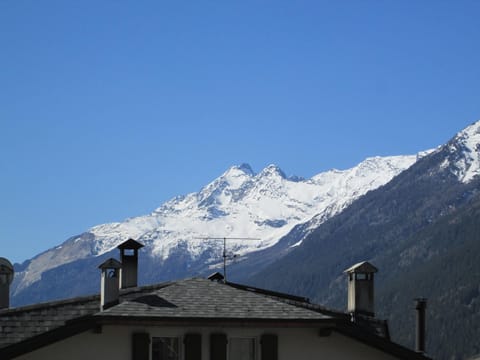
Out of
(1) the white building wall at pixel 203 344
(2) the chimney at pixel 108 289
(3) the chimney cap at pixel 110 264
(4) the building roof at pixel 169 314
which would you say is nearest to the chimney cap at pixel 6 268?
(4) the building roof at pixel 169 314

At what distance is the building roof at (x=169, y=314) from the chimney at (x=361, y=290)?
20.3 ft

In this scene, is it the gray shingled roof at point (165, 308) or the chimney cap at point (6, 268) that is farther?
the chimney cap at point (6, 268)

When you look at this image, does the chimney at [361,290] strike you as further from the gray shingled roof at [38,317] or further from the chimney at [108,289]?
the chimney at [108,289]

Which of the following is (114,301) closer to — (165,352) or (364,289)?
(165,352)

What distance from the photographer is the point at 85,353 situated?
33.9 m

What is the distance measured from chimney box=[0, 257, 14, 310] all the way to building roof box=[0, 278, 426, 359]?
3511 millimetres

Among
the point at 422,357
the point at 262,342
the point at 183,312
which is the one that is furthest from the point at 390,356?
the point at 183,312

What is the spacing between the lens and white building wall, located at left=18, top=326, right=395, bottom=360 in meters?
33.9

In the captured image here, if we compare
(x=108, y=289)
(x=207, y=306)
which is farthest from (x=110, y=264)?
(x=207, y=306)

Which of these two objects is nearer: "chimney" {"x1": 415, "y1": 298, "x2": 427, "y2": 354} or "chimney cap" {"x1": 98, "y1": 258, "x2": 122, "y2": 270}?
"chimney cap" {"x1": 98, "y1": 258, "x2": 122, "y2": 270}

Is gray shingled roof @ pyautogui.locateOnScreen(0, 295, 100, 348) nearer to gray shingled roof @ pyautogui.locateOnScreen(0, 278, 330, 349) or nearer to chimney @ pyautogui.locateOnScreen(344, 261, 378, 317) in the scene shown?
gray shingled roof @ pyautogui.locateOnScreen(0, 278, 330, 349)

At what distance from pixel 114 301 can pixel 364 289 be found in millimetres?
9524

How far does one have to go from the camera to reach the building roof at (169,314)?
33625mm

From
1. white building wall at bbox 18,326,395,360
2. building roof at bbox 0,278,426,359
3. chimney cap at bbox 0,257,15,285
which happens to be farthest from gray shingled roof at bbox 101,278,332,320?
chimney cap at bbox 0,257,15,285
